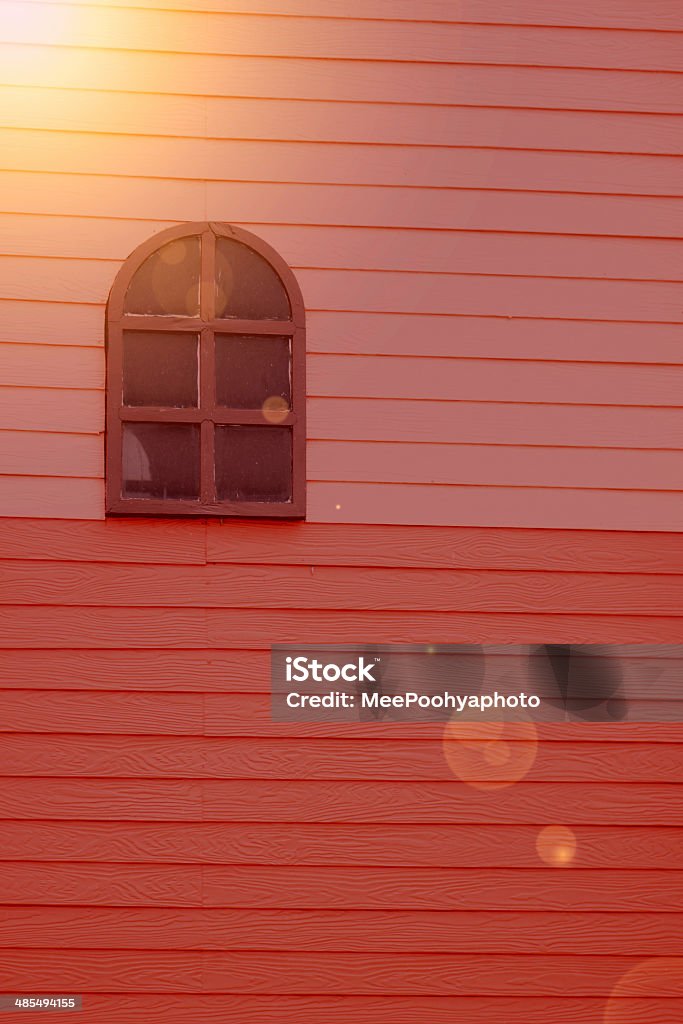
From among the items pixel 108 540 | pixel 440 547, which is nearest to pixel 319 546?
pixel 440 547

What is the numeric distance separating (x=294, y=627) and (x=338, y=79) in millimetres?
2340

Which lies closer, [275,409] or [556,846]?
[556,846]

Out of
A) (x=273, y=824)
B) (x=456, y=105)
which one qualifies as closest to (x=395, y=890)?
(x=273, y=824)

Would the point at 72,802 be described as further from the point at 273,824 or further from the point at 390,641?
the point at 390,641

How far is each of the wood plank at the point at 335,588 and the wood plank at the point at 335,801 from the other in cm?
71

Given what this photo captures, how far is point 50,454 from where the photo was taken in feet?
14.5

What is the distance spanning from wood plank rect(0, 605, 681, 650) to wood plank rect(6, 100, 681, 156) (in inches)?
73.1

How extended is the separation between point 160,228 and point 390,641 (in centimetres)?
198

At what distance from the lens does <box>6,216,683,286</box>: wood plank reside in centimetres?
454

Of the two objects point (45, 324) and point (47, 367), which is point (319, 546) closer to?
point (47, 367)

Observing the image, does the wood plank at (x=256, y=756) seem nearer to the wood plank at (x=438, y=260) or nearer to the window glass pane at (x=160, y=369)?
the window glass pane at (x=160, y=369)

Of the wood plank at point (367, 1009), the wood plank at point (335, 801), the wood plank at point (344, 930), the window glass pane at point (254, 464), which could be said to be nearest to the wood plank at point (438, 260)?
the window glass pane at point (254, 464)

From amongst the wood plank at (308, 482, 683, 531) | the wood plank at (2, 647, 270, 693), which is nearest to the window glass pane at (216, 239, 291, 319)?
the wood plank at (308, 482, 683, 531)

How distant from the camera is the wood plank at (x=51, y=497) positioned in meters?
4.41
